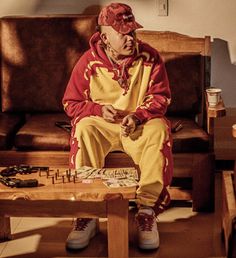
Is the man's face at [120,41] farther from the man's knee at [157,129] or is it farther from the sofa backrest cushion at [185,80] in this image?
the sofa backrest cushion at [185,80]

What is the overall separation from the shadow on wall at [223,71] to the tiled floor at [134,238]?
850mm

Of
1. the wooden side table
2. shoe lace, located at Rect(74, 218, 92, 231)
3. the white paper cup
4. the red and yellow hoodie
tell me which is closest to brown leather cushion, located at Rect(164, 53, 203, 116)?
the white paper cup

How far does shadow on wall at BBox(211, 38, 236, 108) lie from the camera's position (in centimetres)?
399

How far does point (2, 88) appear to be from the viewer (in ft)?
12.6

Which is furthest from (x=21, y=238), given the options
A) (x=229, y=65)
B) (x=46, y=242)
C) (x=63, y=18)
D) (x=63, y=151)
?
(x=229, y=65)

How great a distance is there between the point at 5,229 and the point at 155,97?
0.94 meters

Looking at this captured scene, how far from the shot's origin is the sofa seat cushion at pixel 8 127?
3.42 meters

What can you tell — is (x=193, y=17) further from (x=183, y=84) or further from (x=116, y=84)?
(x=116, y=84)

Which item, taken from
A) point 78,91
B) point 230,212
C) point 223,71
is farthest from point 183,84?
point 230,212

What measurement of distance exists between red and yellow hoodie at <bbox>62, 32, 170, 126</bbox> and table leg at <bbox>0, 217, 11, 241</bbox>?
0.57 meters

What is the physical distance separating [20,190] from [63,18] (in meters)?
1.49

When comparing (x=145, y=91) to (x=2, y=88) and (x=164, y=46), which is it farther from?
(x=2, y=88)

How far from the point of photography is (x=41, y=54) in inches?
150

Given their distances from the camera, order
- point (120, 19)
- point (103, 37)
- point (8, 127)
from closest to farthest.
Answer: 1. point (120, 19)
2. point (103, 37)
3. point (8, 127)
